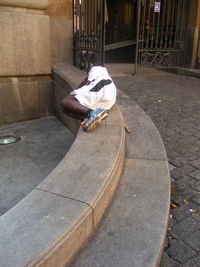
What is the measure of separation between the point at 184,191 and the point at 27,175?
2069 mm

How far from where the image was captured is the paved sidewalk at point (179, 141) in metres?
2.28

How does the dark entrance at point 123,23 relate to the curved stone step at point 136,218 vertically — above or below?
above

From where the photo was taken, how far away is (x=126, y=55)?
13.3m

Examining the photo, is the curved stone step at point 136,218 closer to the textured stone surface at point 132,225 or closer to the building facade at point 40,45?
the textured stone surface at point 132,225

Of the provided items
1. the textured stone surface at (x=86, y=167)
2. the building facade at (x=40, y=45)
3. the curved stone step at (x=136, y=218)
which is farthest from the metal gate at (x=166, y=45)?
the textured stone surface at (x=86, y=167)

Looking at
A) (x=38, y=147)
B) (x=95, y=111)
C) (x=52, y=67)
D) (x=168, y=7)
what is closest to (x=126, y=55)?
(x=168, y=7)

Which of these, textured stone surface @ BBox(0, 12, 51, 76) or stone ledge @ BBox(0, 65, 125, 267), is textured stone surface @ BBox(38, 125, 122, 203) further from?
textured stone surface @ BBox(0, 12, 51, 76)

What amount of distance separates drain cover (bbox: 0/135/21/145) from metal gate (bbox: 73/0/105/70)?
2.62m

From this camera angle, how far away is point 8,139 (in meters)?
5.17

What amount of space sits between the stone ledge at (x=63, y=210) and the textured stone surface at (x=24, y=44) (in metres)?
3.56

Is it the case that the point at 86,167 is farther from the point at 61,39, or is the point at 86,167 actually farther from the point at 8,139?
the point at 61,39

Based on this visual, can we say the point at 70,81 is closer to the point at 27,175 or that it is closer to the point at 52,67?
the point at 52,67

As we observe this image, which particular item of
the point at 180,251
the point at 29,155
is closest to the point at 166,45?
the point at 29,155

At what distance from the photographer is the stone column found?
5.53 metres
